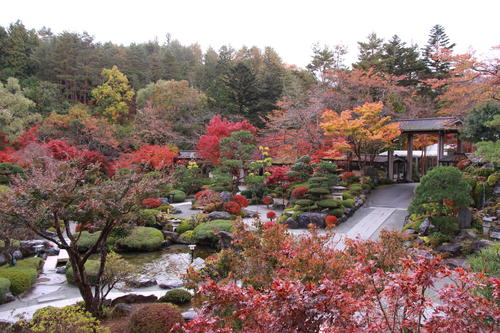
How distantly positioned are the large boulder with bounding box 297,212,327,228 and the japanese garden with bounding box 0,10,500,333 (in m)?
0.06

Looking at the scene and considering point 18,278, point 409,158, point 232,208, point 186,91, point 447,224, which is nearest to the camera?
point 18,278

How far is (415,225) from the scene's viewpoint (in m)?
12.6

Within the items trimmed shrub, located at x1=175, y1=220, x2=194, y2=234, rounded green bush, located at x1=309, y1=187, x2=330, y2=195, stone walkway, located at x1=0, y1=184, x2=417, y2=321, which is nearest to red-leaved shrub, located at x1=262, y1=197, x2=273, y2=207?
stone walkway, located at x1=0, y1=184, x2=417, y2=321

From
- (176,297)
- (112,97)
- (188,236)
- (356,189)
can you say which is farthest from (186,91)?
(176,297)

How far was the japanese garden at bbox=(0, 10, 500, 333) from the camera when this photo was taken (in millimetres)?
3576

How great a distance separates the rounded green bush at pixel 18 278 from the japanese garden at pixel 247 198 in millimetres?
50

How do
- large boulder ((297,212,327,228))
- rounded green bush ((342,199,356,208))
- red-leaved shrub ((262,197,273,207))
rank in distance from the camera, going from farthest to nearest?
1. red-leaved shrub ((262,197,273,207))
2. rounded green bush ((342,199,356,208))
3. large boulder ((297,212,327,228))

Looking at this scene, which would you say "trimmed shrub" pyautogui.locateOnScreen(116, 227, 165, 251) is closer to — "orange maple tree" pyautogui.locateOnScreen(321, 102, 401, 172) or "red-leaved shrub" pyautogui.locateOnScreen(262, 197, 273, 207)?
"red-leaved shrub" pyautogui.locateOnScreen(262, 197, 273, 207)

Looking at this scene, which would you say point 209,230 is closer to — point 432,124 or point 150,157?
point 150,157

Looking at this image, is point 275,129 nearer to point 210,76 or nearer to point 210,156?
point 210,156

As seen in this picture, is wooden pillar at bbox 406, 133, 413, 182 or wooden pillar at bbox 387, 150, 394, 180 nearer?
wooden pillar at bbox 406, 133, 413, 182

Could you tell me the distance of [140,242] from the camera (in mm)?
12422

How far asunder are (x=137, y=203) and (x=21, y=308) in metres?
4.14

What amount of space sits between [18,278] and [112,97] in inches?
908
